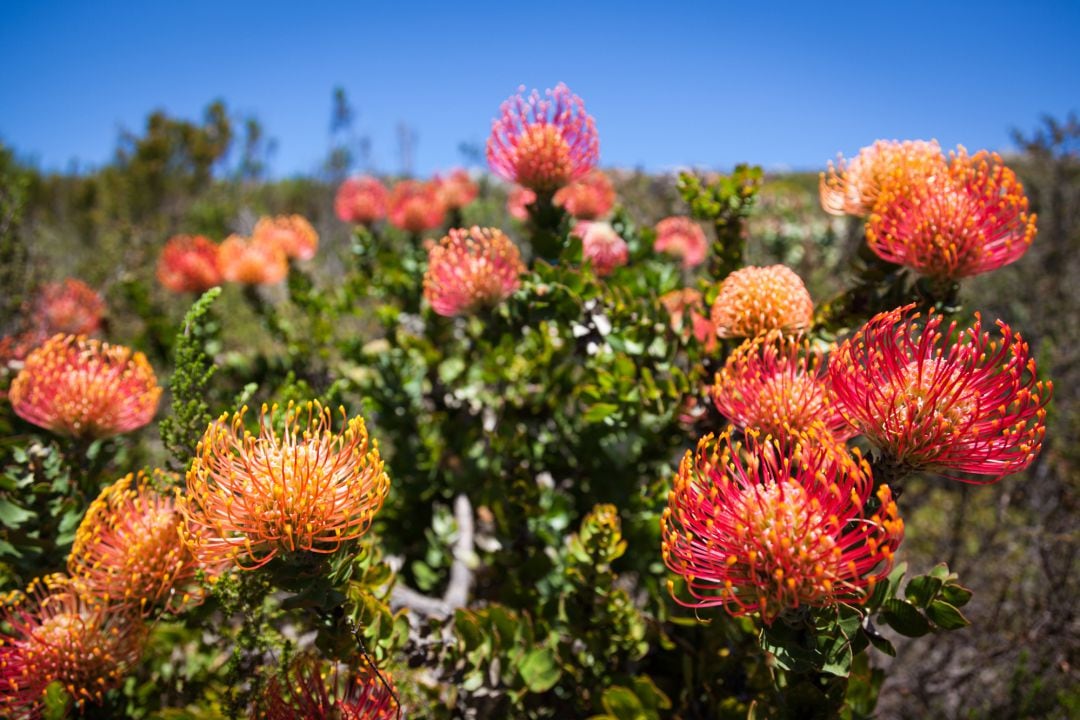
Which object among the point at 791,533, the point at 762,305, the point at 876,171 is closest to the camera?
the point at 791,533

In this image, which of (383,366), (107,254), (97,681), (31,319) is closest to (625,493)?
(383,366)

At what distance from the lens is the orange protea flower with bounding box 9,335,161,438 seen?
1.72m

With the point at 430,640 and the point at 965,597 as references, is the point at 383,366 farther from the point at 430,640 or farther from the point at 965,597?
the point at 965,597

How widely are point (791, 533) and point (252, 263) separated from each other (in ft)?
8.78

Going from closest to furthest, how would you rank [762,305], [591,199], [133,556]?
[133,556] < [762,305] < [591,199]

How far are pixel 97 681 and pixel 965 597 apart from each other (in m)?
1.88

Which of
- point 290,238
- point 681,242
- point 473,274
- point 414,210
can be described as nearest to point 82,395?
point 473,274

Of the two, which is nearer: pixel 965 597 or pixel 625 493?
pixel 965 597

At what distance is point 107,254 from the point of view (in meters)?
4.66

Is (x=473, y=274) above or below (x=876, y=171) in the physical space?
below

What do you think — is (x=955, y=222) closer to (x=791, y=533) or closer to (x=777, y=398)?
(x=777, y=398)

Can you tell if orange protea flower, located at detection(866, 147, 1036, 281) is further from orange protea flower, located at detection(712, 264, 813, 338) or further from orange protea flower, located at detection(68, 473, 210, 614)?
orange protea flower, located at detection(68, 473, 210, 614)

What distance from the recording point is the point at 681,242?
138 inches

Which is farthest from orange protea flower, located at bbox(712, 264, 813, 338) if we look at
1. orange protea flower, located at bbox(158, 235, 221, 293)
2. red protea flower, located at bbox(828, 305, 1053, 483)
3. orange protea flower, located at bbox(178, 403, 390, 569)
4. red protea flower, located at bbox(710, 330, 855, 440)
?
orange protea flower, located at bbox(158, 235, 221, 293)
